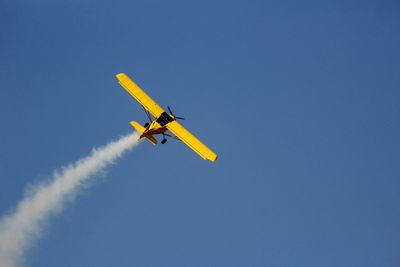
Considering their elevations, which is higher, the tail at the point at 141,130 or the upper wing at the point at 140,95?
the upper wing at the point at 140,95

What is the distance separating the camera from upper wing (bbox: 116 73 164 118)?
233 ft

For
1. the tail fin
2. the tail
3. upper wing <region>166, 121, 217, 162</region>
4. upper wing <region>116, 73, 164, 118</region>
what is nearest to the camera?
→ upper wing <region>166, 121, 217, 162</region>

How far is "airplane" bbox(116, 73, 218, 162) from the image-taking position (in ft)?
218

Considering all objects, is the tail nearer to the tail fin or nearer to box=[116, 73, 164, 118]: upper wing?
the tail fin

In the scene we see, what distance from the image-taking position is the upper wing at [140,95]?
71062 mm

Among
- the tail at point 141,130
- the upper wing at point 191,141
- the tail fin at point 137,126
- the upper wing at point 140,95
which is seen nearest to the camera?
the upper wing at point 191,141

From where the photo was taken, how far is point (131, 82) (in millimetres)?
73750

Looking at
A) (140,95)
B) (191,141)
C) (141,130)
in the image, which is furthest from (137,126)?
(191,141)

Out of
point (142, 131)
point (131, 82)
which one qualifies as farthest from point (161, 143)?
point (131, 82)

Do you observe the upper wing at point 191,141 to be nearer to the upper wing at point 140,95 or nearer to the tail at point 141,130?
the tail at point 141,130

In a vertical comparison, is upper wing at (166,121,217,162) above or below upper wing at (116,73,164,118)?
below

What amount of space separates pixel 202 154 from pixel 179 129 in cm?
494

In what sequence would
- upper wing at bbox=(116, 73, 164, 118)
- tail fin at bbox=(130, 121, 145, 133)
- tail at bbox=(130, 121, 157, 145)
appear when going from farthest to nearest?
upper wing at bbox=(116, 73, 164, 118) < tail fin at bbox=(130, 121, 145, 133) < tail at bbox=(130, 121, 157, 145)

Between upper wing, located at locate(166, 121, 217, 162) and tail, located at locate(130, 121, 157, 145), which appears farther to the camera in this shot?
tail, located at locate(130, 121, 157, 145)
